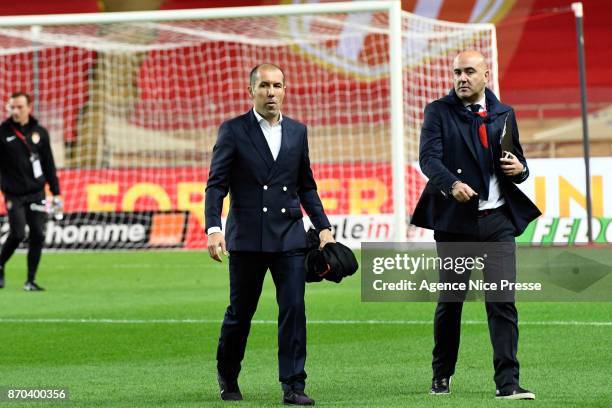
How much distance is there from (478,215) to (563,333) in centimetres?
365

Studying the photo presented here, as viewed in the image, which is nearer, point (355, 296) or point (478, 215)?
point (478, 215)

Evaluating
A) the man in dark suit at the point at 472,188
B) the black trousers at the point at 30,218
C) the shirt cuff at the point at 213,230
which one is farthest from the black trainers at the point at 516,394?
the black trousers at the point at 30,218

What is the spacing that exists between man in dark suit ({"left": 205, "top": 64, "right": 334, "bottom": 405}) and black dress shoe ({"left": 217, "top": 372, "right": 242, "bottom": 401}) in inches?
5.8

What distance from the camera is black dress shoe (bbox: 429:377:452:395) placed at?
7.88m

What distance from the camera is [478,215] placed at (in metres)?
7.65

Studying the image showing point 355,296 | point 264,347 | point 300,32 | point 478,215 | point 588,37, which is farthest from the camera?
point 588,37

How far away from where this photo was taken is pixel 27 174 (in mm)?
16031

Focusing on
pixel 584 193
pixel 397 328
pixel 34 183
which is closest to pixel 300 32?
pixel 584 193

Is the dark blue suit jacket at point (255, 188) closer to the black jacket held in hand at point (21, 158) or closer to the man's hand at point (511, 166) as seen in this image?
the man's hand at point (511, 166)

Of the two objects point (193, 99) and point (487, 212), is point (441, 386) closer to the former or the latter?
point (487, 212)

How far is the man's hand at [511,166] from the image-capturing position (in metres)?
7.53

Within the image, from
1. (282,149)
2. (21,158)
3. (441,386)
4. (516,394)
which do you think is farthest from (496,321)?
(21,158)

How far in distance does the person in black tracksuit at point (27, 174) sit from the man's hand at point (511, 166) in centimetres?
920

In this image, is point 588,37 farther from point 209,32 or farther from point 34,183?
point 34,183
